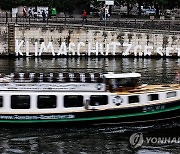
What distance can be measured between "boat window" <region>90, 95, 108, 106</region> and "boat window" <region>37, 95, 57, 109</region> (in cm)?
217

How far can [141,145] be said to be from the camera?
1358 inches

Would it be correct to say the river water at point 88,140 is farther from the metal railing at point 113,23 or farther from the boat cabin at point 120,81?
the metal railing at point 113,23

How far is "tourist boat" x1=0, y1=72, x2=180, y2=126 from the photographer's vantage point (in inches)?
1467

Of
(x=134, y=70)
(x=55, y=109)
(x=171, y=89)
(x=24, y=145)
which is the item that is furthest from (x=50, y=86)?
(x=134, y=70)

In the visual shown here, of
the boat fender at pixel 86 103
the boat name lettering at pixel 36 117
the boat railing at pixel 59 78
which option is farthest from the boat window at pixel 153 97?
the boat name lettering at pixel 36 117

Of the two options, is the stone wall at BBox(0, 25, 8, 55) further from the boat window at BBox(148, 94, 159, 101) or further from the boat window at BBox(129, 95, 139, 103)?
the boat window at BBox(148, 94, 159, 101)

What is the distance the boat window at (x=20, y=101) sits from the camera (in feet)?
123

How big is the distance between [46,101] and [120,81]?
15.0 ft

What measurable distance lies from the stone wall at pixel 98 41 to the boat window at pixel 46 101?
3270cm

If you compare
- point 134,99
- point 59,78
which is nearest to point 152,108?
point 134,99

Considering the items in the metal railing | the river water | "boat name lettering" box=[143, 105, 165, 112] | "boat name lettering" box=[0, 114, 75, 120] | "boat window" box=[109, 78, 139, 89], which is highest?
the metal railing

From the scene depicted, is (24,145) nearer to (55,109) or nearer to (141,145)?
(55,109)

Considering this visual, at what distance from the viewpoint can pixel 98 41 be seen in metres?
70.4

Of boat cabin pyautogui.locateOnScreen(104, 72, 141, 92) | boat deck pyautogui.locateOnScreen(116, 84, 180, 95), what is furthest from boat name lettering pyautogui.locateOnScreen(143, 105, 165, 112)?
boat cabin pyautogui.locateOnScreen(104, 72, 141, 92)
